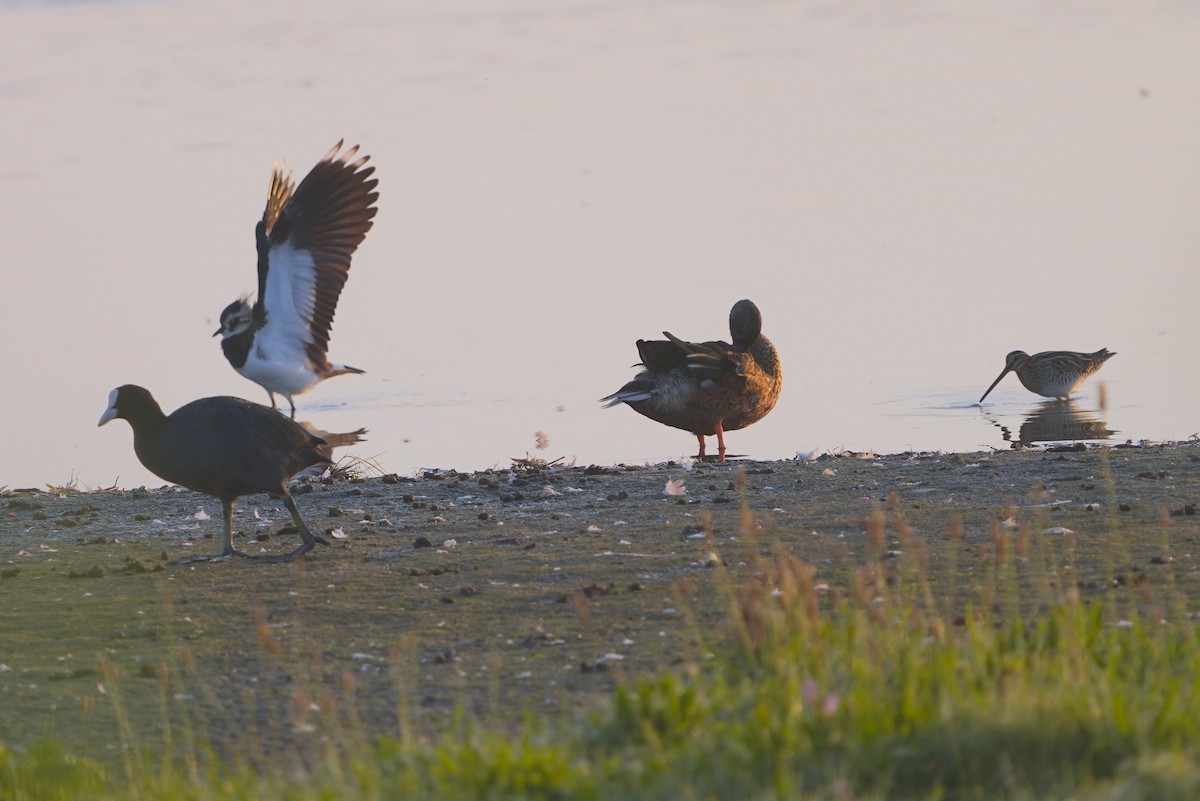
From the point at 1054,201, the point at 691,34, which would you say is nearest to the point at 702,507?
the point at 1054,201

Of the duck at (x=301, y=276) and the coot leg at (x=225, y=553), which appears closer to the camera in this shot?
the coot leg at (x=225, y=553)

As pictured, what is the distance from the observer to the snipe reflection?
10.6 metres

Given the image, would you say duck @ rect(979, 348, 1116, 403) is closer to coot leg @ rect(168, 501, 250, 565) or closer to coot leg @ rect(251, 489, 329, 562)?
coot leg @ rect(251, 489, 329, 562)

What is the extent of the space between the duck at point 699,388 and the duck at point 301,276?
7.37ft

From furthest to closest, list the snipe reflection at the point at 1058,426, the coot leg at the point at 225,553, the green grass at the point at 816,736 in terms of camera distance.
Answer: the snipe reflection at the point at 1058,426 < the coot leg at the point at 225,553 < the green grass at the point at 816,736

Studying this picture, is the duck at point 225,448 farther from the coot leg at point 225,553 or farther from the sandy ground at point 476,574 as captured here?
the sandy ground at point 476,574

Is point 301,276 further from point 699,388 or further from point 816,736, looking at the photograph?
point 816,736

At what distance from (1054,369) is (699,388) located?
2337 millimetres

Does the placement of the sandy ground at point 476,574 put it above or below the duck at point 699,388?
below

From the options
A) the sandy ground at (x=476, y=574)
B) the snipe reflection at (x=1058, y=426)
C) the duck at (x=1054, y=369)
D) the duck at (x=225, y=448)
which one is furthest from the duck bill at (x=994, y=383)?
the duck at (x=225, y=448)

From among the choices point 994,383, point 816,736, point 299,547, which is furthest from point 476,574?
point 994,383

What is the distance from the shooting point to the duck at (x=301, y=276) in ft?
39.2

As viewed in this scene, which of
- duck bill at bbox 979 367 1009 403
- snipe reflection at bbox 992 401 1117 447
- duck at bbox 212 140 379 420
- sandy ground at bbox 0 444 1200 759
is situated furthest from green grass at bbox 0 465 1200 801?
duck at bbox 212 140 379 420

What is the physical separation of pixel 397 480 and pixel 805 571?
15.8 ft
